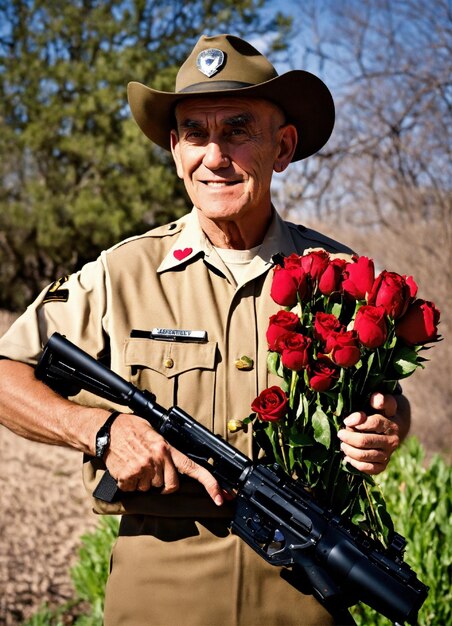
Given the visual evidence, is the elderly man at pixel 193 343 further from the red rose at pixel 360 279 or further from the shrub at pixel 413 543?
the shrub at pixel 413 543

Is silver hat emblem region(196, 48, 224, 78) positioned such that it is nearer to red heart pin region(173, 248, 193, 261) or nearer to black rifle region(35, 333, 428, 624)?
red heart pin region(173, 248, 193, 261)

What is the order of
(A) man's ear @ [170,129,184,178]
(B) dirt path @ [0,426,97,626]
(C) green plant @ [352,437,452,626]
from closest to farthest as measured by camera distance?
1. (A) man's ear @ [170,129,184,178]
2. (C) green plant @ [352,437,452,626]
3. (B) dirt path @ [0,426,97,626]

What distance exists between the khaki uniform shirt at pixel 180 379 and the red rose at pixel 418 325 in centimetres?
54

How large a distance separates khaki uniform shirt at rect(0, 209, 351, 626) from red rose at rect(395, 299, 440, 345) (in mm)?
535

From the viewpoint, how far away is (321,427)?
6.79ft

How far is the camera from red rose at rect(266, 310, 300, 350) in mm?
2033


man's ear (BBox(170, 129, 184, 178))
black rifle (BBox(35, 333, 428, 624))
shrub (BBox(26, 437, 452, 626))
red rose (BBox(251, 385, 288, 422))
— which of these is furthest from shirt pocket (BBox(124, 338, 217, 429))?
shrub (BBox(26, 437, 452, 626))

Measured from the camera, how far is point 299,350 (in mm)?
2004

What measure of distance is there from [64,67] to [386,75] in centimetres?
807

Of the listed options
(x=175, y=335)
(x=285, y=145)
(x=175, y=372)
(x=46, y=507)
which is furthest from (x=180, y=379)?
(x=46, y=507)

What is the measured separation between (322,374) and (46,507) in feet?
18.0

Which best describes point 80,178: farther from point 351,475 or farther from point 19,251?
point 351,475

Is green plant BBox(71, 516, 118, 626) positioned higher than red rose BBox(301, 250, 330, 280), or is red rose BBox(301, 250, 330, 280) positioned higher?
red rose BBox(301, 250, 330, 280)

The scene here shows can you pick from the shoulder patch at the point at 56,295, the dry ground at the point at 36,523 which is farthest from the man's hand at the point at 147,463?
the dry ground at the point at 36,523
